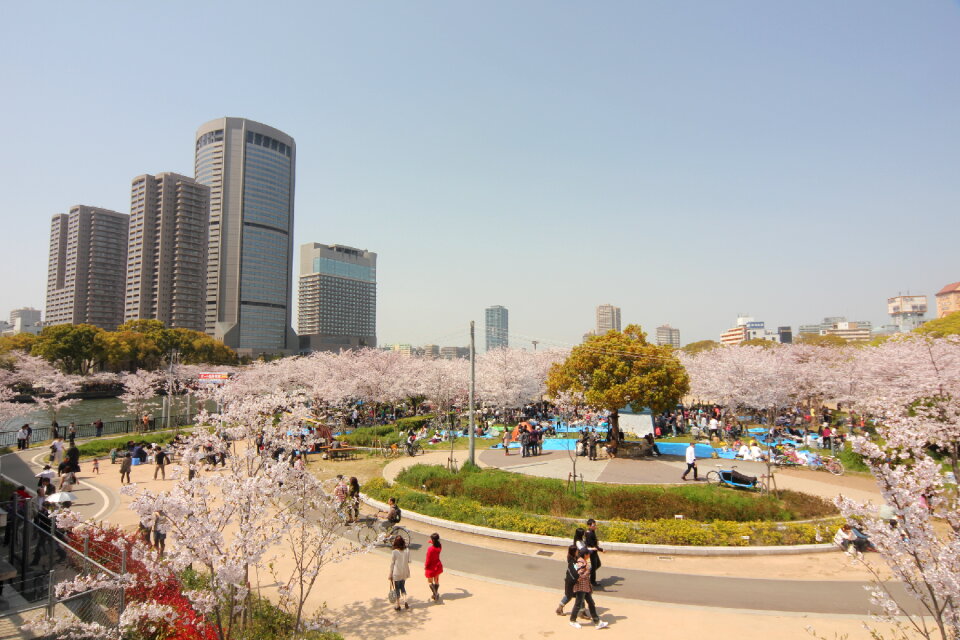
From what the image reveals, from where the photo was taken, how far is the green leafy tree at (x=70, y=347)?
70.9 m

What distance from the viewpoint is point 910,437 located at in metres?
6.95

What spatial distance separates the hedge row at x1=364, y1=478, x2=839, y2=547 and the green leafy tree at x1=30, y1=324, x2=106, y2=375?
8029 cm

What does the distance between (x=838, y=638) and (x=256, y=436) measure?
11447 millimetres

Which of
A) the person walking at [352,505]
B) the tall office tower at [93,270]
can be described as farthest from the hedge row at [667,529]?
the tall office tower at [93,270]

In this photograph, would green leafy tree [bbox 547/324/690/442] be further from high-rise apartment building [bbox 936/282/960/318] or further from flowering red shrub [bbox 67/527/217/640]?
high-rise apartment building [bbox 936/282/960/318]

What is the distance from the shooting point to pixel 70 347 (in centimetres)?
7256

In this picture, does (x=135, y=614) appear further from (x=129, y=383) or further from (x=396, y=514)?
(x=129, y=383)

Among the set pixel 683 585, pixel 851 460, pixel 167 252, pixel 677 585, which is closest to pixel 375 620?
pixel 677 585

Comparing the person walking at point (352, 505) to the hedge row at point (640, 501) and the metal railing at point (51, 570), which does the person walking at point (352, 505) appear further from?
the metal railing at point (51, 570)

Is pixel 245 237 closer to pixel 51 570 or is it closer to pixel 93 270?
pixel 93 270

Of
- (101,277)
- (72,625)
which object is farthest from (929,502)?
(101,277)

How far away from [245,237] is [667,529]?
172 metres

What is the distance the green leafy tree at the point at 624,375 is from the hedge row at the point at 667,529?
1153 centimetres

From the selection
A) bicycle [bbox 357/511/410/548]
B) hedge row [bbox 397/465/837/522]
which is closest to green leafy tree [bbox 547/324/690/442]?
hedge row [bbox 397/465/837/522]
